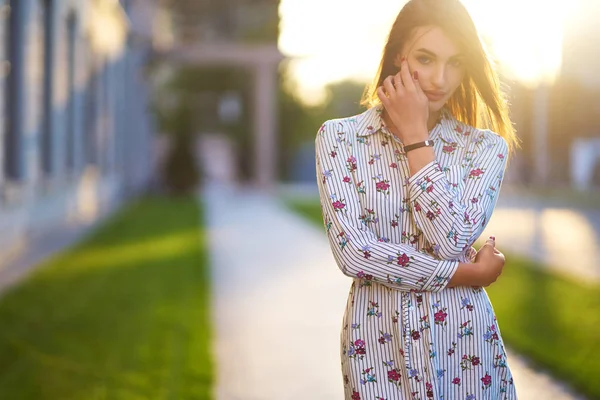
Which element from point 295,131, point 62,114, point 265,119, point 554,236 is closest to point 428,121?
point 554,236

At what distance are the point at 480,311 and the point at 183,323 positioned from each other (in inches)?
182

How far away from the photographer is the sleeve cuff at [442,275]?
201 cm

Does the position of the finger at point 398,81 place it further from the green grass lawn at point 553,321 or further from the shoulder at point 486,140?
the green grass lawn at point 553,321

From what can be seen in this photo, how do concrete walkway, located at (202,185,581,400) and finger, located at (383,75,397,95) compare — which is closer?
finger, located at (383,75,397,95)

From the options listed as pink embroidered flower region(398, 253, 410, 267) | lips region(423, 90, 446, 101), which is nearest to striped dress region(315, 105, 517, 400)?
pink embroidered flower region(398, 253, 410, 267)

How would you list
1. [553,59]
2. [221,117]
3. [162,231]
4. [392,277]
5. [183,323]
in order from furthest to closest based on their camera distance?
[221,117] → [553,59] → [162,231] → [183,323] → [392,277]

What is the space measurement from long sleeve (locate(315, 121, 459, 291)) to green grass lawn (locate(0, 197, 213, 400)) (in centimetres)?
260

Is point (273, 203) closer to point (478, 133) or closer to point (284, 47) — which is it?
point (284, 47)

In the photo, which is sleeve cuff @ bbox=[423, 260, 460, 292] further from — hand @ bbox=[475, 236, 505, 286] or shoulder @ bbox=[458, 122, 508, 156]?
shoulder @ bbox=[458, 122, 508, 156]

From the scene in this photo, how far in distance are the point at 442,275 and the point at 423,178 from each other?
0.22 metres

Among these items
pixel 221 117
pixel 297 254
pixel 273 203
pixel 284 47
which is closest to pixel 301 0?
pixel 297 254

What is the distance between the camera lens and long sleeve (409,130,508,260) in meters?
2.03

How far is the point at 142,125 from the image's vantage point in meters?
28.1

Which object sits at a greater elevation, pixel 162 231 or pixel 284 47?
pixel 284 47
